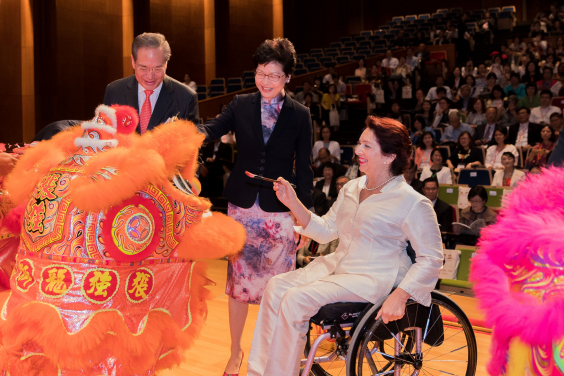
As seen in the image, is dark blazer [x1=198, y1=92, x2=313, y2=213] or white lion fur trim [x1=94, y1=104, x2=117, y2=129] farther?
dark blazer [x1=198, y1=92, x2=313, y2=213]

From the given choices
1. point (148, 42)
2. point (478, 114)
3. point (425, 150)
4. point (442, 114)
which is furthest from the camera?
point (442, 114)

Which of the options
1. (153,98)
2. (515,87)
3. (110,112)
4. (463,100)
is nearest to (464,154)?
(463,100)

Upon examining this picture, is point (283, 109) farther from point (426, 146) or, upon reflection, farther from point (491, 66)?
point (491, 66)

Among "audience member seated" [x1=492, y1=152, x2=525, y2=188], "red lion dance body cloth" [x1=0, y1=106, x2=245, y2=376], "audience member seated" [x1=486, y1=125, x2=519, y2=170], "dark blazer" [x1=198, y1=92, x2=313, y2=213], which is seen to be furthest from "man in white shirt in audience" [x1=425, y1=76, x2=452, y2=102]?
"red lion dance body cloth" [x1=0, y1=106, x2=245, y2=376]

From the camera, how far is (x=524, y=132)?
667 cm

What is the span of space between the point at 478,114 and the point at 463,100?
1.03 m

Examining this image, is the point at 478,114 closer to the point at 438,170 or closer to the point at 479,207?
the point at 438,170

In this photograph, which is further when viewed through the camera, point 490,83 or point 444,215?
point 490,83

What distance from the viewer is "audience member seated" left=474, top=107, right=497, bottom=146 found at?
22.9ft

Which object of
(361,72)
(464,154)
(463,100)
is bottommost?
(464,154)

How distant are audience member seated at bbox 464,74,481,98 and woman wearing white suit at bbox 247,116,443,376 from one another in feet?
23.7

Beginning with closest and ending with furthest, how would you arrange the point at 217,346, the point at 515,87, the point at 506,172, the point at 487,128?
1. the point at 217,346
2. the point at 506,172
3. the point at 487,128
4. the point at 515,87

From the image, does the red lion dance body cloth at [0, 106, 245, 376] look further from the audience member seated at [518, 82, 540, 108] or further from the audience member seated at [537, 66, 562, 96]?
the audience member seated at [537, 66, 562, 96]

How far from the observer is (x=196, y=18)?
13102 millimetres
